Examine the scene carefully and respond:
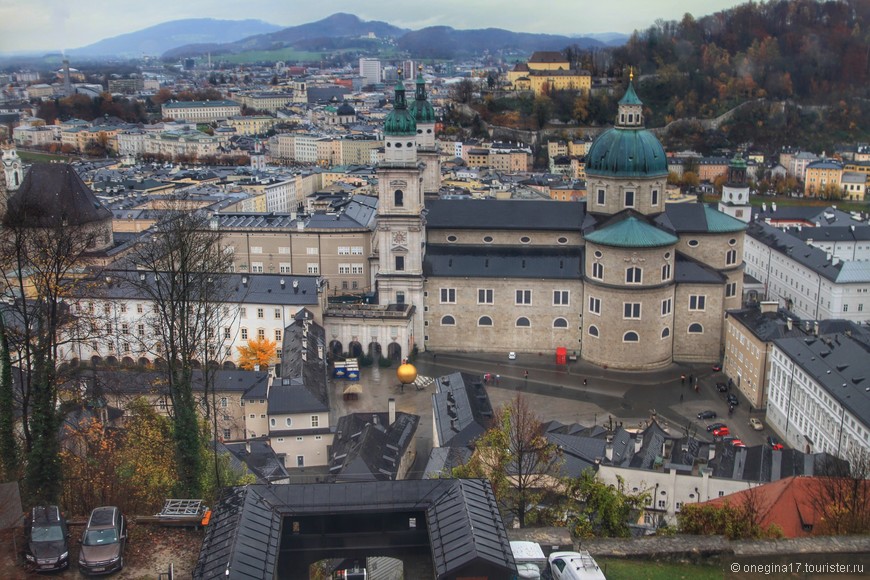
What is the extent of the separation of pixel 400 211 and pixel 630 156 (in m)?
12.2

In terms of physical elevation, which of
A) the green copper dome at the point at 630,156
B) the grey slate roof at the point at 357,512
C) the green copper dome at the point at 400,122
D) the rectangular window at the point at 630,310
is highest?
the green copper dome at the point at 400,122

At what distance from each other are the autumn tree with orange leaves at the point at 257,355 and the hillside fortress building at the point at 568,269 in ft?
12.7

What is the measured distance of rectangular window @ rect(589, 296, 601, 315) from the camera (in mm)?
48438

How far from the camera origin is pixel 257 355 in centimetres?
4534

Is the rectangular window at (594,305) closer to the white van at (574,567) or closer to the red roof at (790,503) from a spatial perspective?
the red roof at (790,503)

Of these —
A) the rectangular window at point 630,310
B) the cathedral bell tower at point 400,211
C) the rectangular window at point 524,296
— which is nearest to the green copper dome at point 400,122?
the cathedral bell tower at point 400,211

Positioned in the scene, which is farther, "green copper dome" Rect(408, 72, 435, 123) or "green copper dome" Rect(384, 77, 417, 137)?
"green copper dome" Rect(408, 72, 435, 123)

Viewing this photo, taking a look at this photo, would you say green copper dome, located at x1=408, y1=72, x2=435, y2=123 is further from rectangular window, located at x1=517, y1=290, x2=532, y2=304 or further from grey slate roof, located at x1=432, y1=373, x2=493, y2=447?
grey slate roof, located at x1=432, y1=373, x2=493, y2=447

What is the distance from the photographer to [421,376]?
46469mm

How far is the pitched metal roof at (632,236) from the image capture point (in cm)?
4703

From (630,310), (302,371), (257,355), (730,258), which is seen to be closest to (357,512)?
(302,371)

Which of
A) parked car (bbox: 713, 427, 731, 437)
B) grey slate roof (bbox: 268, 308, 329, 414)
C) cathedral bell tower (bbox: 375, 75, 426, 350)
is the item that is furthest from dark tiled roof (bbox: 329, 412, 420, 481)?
parked car (bbox: 713, 427, 731, 437)

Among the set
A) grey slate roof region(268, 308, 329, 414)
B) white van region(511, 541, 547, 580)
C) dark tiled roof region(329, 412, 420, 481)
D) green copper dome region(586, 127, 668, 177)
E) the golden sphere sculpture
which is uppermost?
green copper dome region(586, 127, 668, 177)

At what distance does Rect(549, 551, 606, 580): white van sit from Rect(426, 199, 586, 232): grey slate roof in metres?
33.7
